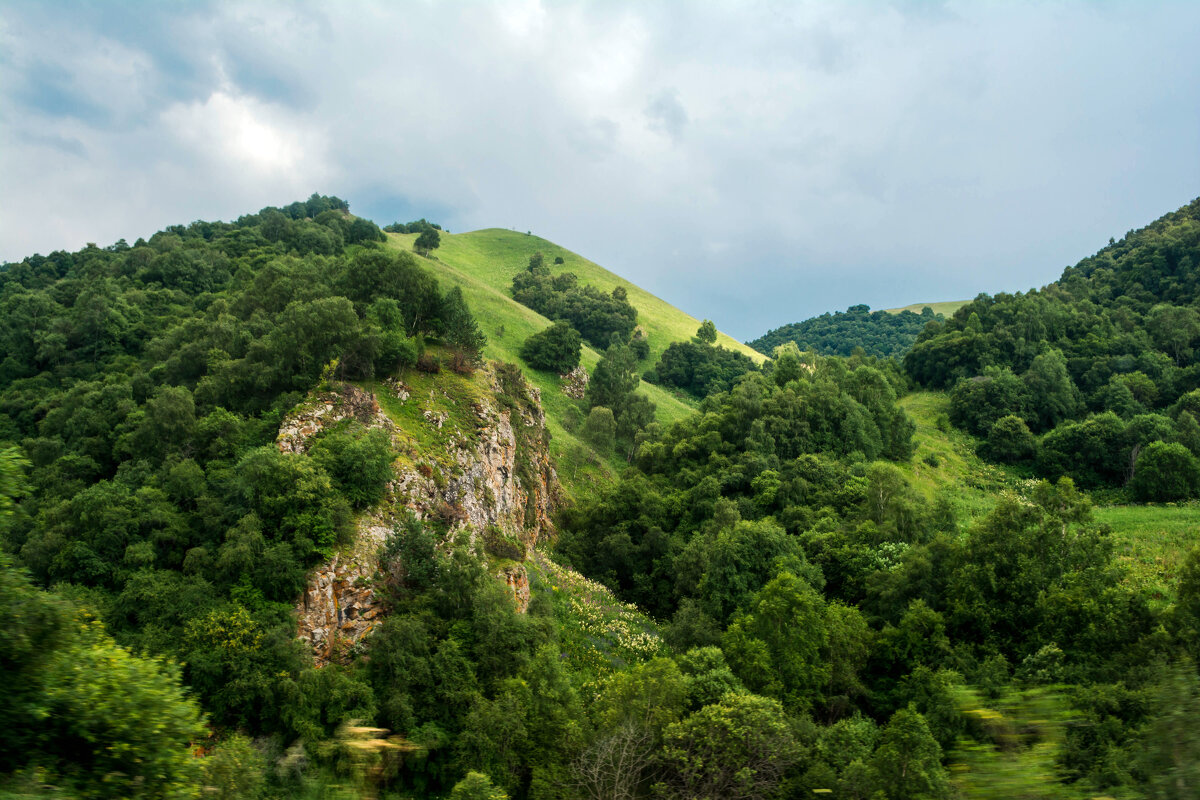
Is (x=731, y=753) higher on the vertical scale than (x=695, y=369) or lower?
lower

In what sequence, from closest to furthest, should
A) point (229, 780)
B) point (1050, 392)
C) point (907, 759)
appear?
point (229, 780)
point (907, 759)
point (1050, 392)

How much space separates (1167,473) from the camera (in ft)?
150

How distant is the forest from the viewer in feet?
27.1

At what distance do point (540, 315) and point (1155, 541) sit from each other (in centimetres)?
8122

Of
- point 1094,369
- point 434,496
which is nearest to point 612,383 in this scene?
point 434,496

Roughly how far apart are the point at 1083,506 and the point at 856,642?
43.8ft

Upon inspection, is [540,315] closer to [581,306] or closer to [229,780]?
[581,306]

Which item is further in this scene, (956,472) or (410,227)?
(410,227)

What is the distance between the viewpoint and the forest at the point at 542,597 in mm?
8273

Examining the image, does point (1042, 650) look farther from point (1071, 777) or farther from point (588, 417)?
point (588, 417)

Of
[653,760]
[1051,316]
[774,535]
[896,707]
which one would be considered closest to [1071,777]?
[653,760]

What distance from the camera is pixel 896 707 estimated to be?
91.9 feet

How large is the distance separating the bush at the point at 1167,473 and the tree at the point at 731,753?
43.6 metres

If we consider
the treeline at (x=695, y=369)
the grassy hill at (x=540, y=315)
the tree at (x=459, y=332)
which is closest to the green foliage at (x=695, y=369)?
the treeline at (x=695, y=369)
